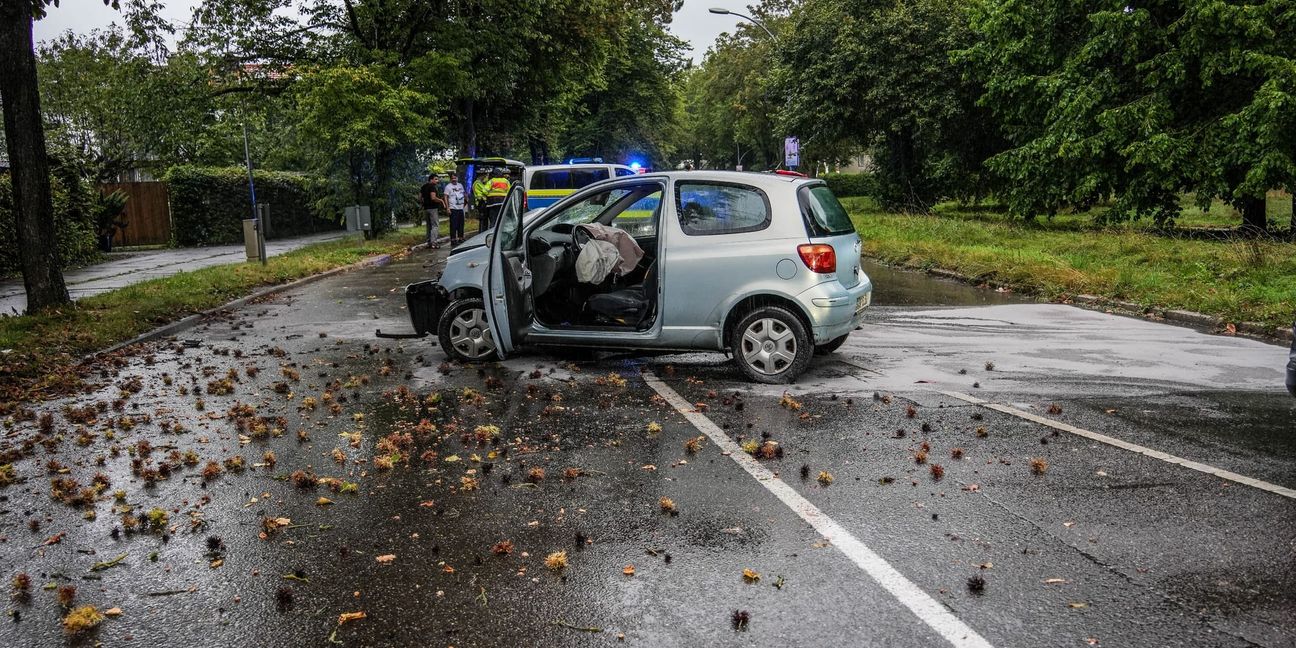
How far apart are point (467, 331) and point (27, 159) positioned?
6573 mm

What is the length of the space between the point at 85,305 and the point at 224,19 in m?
17.0

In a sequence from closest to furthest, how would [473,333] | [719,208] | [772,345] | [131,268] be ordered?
[772,345], [719,208], [473,333], [131,268]

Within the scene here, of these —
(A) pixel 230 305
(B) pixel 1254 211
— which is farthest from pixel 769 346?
(B) pixel 1254 211

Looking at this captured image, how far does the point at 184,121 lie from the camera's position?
27.5m

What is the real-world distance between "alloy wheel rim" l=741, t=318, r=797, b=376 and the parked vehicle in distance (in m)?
12.8

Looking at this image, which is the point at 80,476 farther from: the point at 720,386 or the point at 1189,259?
the point at 1189,259

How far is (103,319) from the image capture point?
36.0 feet

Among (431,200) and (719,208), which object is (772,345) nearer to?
(719,208)

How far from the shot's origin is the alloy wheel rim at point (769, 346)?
7547 mm

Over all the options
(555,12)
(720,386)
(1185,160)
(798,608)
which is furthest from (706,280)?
(555,12)

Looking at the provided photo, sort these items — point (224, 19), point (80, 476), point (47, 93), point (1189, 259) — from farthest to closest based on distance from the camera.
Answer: point (47, 93) < point (224, 19) < point (1189, 259) < point (80, 476)

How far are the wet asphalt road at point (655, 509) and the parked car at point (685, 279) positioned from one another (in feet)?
1.19

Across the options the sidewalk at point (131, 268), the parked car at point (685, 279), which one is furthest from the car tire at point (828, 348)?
the sidewalk at point (131, 268)

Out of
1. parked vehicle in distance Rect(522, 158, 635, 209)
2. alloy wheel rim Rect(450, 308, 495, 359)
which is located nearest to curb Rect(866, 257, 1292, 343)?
alloy wheel rim Rect(450, 308, 495, 359)
